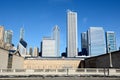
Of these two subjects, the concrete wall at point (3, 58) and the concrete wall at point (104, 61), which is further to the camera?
the concrete wall at point (3, 58)

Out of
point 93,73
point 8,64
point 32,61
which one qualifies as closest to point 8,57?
point 8,64

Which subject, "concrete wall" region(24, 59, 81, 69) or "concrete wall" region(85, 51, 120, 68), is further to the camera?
"concrete wall" region(24, 59, 81, 69)

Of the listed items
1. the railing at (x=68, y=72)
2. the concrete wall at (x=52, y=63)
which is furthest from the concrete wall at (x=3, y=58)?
the concrete wall at (x=52, y=63)

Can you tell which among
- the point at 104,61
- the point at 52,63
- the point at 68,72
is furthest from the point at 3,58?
the point at 52,63

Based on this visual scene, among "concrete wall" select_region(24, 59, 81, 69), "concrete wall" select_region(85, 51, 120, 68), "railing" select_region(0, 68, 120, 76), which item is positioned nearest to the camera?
"railing" select_region(0, 68, 120, 76)

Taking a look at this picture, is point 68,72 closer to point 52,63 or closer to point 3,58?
point 3,58

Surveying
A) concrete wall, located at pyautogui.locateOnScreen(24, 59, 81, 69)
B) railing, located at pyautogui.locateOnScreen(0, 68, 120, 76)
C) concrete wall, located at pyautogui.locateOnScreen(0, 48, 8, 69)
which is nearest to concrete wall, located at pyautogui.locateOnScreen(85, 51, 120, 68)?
concrete wall, located at pyautogui.locateOnScreen(24, 59, 81, 69)

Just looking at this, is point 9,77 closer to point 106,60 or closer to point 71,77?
point 71,77

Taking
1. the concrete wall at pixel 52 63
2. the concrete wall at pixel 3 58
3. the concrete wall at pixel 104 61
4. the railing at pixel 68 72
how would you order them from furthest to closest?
the concrete wall at pixel 52 63 → the concrete wall at pixel 3 58 → the concrete wall at pixel 104 61 → the railing at pixel 68 72

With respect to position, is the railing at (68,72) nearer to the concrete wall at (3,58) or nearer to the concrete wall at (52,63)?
the concrete wall at (3,58)

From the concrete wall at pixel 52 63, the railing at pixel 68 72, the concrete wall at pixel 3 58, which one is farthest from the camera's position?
the concrete wall at pixel 52 63

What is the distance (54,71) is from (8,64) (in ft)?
103

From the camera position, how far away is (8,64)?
56.3 meters

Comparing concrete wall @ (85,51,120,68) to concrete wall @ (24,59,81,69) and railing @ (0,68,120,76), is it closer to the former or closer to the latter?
concrete wall @ (24,59,81,69)
